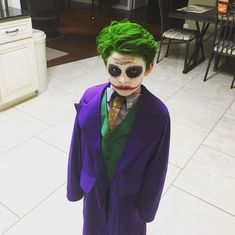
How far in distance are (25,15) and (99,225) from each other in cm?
203

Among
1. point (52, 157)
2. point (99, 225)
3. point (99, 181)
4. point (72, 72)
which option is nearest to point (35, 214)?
point (52, 157)

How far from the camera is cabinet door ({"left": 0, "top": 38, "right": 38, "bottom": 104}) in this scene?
2.36 meters

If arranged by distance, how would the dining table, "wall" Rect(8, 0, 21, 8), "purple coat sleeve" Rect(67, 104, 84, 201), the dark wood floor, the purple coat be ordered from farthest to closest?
1. the dark wood floor
2. the dining table
3. "wall" Rect(8, 0, 21, 8)
4. "purple coat sleeve" Rect(67, 104, 84, 201)
5. the purple coat

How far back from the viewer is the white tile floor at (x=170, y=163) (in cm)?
154

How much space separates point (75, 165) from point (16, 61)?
179 centimetres

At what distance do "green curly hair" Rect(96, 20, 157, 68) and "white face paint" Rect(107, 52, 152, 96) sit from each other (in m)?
0.01

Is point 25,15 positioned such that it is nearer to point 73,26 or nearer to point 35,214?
point 35,214

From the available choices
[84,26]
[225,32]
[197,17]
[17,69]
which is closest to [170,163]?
[17,69]

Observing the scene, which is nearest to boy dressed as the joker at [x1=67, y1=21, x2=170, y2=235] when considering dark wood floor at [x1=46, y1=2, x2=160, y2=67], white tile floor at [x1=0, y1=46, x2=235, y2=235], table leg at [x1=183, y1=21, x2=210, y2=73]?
white tile floor at [x1=0, y1=46, x2=235, y2=235]

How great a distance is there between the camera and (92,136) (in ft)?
2.65

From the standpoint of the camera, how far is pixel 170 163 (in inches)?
77.7

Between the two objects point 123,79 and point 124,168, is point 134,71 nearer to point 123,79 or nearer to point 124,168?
point 123,79

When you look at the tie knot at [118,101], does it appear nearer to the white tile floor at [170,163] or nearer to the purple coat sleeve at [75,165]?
the purple coat sleeve at [75,165]

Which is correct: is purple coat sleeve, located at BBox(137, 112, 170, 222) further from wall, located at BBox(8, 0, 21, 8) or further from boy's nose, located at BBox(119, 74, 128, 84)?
wall, located at BBox(8, 0, 21, 8)
